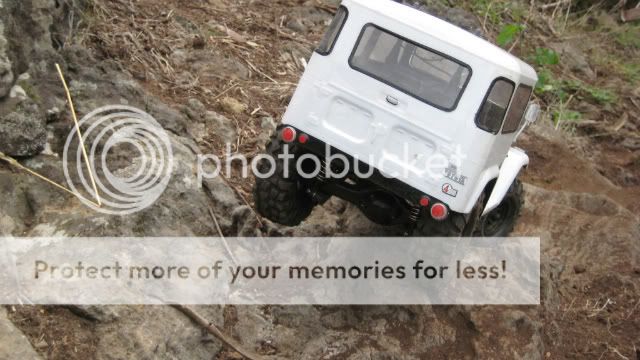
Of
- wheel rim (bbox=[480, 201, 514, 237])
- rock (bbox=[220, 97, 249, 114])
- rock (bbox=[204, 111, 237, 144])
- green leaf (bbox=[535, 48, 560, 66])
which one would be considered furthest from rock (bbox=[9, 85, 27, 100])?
green leaf (bbox=[535, 48, 560, 66])

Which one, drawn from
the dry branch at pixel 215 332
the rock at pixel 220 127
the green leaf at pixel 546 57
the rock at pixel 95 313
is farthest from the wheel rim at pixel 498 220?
the green leaf at pixel 546 57

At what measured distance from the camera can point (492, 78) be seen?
475 centimetres

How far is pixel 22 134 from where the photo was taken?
4.88 m

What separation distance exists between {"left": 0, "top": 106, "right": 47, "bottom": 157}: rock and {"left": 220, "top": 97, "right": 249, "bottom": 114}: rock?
2.56m

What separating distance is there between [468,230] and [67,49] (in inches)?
143

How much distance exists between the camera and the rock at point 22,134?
15.8ft

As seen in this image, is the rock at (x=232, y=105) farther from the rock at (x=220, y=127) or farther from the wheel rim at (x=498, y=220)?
the wheel rim at (x=498, y=220)

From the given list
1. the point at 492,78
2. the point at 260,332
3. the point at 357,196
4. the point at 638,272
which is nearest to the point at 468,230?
the point at 357,196

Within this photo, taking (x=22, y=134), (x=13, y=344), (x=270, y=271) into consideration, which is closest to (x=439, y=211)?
(x=270, y=271)

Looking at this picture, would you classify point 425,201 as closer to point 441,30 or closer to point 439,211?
point 439,211

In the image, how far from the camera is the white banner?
4.30 meters

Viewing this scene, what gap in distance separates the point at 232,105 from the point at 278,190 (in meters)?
2.45

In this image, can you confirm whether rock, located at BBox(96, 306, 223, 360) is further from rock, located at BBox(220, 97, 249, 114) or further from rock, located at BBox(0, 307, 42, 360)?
rock, located at BBox(220, 97, 249, 114)
